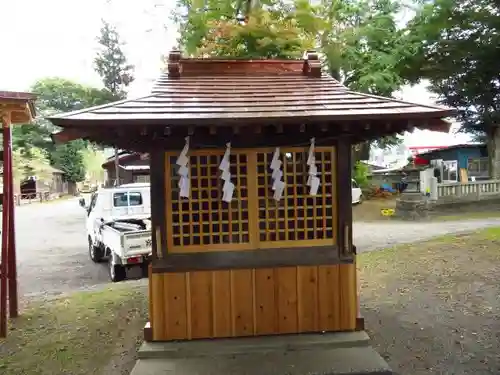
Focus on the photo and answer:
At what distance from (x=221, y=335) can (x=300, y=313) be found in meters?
1.00

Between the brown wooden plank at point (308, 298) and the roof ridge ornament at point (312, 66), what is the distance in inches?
111

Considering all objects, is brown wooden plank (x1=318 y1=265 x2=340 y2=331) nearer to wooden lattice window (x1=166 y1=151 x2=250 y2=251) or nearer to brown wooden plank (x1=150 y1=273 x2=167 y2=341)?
wooden lattice window (x1=166 y1=151 x2=250 y2=251)

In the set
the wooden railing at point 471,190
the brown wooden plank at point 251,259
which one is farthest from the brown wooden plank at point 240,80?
the wooden railing at point 471,190

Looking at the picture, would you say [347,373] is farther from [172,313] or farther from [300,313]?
[172,313]

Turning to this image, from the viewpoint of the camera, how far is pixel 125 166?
2667 cm

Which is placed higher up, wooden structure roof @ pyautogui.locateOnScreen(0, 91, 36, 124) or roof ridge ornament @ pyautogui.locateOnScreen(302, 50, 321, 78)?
roof ridge ornament @ pyautogui.locateOnScreen(302, 50, 321, 78)

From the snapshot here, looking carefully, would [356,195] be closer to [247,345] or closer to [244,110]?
[247,345]

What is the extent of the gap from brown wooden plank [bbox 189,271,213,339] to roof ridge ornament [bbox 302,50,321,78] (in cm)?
321

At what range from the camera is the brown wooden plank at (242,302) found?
5.19 m

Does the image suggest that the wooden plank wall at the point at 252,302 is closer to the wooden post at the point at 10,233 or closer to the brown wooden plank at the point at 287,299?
the brown wooden plank at the point at 287,299

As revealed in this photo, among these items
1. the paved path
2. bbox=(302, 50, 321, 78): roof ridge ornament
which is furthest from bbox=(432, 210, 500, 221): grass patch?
bbox=(302, 50, 321, 78): roof ridge ornament

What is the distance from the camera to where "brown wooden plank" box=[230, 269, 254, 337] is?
5.19m

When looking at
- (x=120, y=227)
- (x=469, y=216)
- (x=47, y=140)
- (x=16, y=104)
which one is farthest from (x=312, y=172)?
(x=47, y=140)

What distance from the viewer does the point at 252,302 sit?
206 inches
